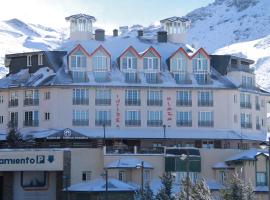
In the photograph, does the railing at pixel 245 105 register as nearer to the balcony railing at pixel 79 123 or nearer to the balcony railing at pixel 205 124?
the balcony railing at pixel 205 124

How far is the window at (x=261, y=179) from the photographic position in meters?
84.1

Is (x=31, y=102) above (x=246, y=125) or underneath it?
above

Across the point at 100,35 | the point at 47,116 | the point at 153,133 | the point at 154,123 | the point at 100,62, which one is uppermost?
the point at 100,35

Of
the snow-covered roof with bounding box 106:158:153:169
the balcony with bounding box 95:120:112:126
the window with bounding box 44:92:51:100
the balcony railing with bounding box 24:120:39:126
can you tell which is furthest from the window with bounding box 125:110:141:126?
the snow-covered roof with bounding box 106:158:153:169

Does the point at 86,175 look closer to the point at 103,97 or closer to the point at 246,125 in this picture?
the point at 103,97

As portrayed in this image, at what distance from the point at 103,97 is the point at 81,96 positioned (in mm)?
2393

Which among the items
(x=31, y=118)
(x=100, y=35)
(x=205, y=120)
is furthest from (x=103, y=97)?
(x=205, y=120)

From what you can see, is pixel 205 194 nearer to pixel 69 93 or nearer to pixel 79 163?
pixel 79 163

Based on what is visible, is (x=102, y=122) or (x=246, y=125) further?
(x=246, y=125)

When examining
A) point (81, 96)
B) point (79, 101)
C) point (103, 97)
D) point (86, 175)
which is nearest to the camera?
point (86, 175)

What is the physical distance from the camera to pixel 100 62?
9450 cm

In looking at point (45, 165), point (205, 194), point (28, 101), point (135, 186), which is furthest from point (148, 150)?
point (205, 194)

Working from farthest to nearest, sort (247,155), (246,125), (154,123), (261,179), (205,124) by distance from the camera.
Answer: (246,125), (205,124), (154,123), (261,179), (247,155)

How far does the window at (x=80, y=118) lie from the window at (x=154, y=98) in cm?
700
